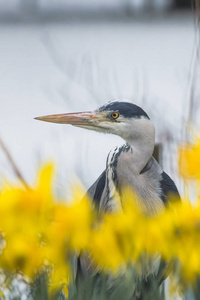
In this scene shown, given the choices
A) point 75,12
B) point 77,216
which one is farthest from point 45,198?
point 75,12

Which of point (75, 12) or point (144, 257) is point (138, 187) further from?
point (75, 12)

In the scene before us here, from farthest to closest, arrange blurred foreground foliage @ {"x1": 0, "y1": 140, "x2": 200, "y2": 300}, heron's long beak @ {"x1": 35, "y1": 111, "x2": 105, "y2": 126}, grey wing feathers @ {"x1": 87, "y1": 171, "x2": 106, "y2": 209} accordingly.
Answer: grey wing feathers @ {"x1": 87, "y1": 171, "x2": 106, "y2": 209}, heron's long beak @ {"x1": 35, "y1": 111, "x2": 105, "y2": 126}, blurred foreground foliage @ {"x1": 0, "y1": 140, "x2": 200, "y2": 300}

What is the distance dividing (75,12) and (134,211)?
323 cm

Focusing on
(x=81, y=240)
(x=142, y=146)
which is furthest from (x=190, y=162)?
(x=142, y=146)

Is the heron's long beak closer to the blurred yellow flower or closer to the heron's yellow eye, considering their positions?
the heron's yellow eye

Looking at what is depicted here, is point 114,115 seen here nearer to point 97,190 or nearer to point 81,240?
point 97,190

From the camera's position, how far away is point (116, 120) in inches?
43.3

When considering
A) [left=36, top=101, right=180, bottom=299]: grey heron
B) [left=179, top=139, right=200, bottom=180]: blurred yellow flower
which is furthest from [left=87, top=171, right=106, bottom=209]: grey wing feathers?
[left=179, top=139, right=200, bottom=180]: blurred yellow flower

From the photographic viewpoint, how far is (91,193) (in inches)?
46.5

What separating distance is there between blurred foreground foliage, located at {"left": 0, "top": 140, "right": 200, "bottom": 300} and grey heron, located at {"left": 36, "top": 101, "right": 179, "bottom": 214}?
31 centimetres

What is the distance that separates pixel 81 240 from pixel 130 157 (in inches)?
14.9

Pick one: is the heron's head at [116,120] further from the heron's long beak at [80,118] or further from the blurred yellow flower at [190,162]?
the blurred yellow flower at [190,162]

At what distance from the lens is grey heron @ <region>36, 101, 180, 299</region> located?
109cm

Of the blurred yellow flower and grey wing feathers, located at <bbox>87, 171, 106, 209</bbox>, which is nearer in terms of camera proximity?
the blurred yellow flower
